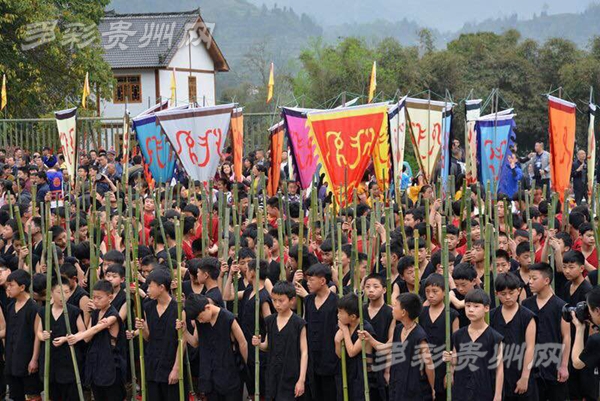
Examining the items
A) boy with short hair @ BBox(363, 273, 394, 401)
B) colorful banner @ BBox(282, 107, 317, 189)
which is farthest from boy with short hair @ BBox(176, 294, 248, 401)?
colorful banner @ BBox(282, 107, 317, 189)

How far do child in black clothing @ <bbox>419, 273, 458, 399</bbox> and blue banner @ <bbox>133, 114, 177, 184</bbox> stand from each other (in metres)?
5.10

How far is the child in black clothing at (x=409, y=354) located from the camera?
5.99 meters

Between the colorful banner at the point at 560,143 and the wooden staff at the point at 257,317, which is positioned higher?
the colorful banner at the point at 560,143

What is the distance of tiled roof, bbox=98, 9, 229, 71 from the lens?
1448 inches

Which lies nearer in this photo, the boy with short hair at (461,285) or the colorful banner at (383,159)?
the boy with short hair at (461,285)

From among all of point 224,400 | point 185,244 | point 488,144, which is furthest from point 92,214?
point 488,144

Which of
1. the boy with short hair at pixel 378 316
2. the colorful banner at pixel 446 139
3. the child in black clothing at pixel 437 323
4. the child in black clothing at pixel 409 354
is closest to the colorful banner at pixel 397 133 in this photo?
the colorful banner at pixel 446 139

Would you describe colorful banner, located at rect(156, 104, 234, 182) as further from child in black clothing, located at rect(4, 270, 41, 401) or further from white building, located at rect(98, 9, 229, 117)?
white building, located at rect(98, 9, 229, 117)

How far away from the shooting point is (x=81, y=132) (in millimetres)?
20703

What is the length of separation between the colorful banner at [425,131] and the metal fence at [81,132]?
892 centimetres

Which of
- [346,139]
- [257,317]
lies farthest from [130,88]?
[257,317]

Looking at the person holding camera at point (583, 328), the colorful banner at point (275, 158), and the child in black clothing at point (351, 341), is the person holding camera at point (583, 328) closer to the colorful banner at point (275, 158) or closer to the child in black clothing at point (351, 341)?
the child in black clothing at point (351, 341)

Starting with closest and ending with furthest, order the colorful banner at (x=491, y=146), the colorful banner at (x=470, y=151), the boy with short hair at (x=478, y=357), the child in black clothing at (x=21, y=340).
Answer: the boy with short hair at (x=478, y=357), the child in black clothing at (x=21, y=340), the colorful banner at (x=491, y=146), the colorful banner at (x=470, y=151)

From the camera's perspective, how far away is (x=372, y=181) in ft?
40.1
